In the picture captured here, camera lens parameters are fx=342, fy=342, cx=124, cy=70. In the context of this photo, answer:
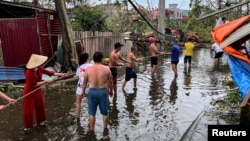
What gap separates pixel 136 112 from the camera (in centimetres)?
910

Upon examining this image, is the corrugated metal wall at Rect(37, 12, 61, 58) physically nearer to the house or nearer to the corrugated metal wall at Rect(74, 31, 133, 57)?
the house

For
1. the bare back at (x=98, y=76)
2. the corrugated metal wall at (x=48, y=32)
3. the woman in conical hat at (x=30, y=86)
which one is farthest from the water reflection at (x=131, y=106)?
the corrugated metal wall at (x=48, y=32)

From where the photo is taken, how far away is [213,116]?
27.0ft

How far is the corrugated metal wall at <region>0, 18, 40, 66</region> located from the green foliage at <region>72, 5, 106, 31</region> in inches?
255

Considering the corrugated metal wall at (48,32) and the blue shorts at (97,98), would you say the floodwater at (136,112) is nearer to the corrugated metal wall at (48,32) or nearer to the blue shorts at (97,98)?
the blue shorts at (97,98)


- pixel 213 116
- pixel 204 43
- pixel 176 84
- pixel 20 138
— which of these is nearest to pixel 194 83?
pixel 176 84

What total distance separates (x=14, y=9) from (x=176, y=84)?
871cm

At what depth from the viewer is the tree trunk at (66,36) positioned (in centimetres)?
1448

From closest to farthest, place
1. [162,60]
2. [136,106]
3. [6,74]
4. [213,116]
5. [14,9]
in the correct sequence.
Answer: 1. [213,116]
2. [136,106]
3. [6,74]
4. [14,9]
5. [162,60]

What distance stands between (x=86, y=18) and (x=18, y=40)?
7922mm

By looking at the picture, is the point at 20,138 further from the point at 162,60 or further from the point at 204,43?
the point at 204,43

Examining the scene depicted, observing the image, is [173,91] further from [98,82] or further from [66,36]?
[66,36]

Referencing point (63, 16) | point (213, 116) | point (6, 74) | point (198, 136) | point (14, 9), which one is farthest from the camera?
point (14, 9)

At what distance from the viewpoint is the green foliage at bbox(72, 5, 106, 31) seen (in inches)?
870
